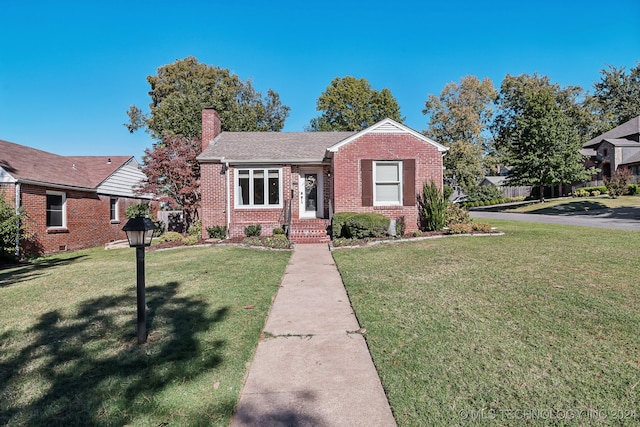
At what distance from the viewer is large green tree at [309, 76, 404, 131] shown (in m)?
32.5

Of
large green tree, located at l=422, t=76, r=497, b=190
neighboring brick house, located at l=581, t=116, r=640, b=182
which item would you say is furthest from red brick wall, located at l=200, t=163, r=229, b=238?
neighboring brick house, located at l=581, t=116, r=640, b=182

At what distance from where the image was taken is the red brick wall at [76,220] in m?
12.3

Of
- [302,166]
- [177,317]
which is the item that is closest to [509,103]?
[302,166]

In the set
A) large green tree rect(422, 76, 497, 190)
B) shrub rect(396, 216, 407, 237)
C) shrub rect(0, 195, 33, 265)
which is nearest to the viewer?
shrub rect(0, 195, 33, 265)

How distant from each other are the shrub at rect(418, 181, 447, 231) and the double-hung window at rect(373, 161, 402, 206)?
3.47 ft

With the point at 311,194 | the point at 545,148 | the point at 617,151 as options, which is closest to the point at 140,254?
the point at 311,194

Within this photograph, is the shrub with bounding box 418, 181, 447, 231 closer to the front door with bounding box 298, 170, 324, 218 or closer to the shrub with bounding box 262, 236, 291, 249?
the front door with bounding box 298, 170, 324, 218

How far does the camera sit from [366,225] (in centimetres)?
1048

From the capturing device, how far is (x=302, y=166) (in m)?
13.6

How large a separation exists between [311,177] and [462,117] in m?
26.2

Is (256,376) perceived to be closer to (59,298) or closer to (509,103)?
(59,298)

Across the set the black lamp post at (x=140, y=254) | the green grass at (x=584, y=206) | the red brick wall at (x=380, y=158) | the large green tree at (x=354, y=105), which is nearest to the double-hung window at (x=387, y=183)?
the red brick wall at (x=380, y=158)

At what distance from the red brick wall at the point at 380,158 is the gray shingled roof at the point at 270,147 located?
1.17m

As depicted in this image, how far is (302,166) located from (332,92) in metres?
22.9
